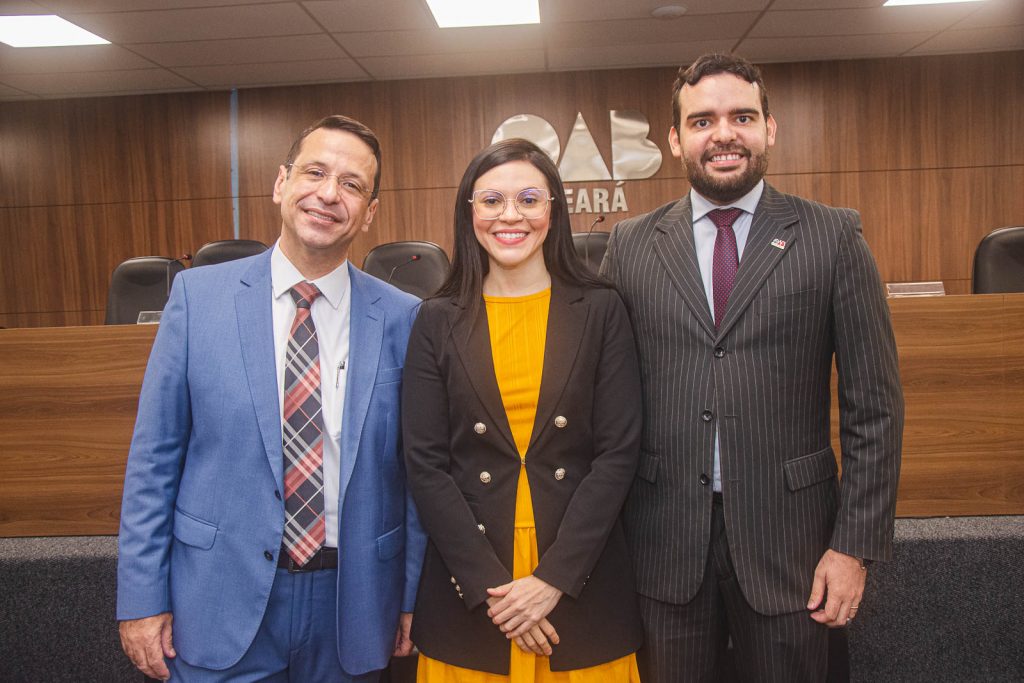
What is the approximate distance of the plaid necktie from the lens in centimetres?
145

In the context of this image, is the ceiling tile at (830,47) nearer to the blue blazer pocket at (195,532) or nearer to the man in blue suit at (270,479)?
the man in blue suit at (270,479)


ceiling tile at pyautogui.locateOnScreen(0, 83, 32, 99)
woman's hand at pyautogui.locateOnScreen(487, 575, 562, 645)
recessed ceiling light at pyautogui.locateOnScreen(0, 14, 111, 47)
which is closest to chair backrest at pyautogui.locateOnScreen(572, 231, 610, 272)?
woman's hand at pyautogui.locateOnScreen(487, 575, 562, 645)

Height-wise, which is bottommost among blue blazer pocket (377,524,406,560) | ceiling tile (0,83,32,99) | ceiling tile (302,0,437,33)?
blue blazer pocket (377,524,406,560)

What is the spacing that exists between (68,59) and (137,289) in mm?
2309

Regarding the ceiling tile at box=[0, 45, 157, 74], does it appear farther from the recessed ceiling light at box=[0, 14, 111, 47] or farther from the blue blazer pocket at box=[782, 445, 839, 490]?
the blue blazer pocket at box=[782, 445, 839, 490]

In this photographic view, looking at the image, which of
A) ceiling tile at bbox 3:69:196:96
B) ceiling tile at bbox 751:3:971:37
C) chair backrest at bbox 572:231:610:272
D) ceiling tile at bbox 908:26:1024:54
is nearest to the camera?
chair backrest at bbox 572:231:610:272

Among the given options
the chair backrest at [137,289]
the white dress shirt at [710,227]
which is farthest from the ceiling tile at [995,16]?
the chair backrest at [137,289]

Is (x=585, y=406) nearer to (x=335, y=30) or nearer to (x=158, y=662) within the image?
(x=158, y=662)

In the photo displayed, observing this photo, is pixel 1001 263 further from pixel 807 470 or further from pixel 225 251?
pixel 225 251

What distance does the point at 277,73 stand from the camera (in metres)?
5.63

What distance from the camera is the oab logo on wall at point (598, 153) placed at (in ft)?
19.2

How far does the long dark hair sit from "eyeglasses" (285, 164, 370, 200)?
9.3 inches

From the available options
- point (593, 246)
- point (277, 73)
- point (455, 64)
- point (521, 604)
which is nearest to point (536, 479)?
point (521, 604)

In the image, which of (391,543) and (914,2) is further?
(914,2)
